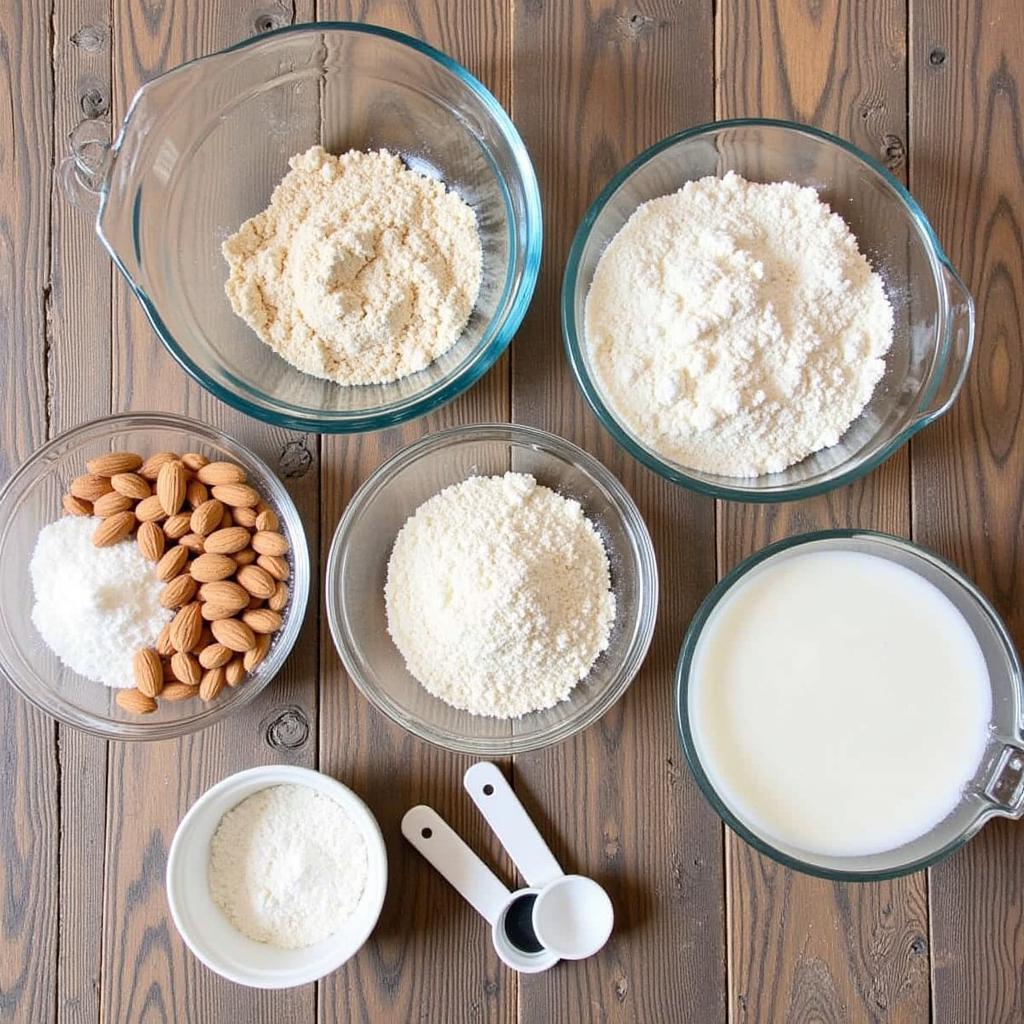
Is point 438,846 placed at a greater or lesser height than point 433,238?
lesser

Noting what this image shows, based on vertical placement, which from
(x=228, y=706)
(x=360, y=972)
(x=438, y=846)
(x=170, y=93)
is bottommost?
(x=360, y=972)

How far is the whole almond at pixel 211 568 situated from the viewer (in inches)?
37.7

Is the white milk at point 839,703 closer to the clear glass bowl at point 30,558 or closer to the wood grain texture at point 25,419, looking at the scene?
the clear glass bowl at point 30,558

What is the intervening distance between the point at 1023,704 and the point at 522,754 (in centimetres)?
53

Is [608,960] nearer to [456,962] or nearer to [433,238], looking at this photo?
[456,962]

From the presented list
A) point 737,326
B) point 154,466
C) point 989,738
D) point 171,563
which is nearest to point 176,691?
point 171,563

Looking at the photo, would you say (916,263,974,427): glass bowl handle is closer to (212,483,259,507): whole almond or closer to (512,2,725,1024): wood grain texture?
(512,2,725,1024): wood grain texture

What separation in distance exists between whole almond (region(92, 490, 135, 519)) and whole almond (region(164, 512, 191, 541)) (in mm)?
47

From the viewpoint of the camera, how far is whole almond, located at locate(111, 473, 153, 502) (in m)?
0.97

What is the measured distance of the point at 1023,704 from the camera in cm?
93

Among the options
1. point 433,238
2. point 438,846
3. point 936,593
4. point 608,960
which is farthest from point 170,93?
point 608,960

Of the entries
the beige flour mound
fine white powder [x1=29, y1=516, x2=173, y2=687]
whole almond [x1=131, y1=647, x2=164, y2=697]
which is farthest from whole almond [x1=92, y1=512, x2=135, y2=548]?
the beige flour mound

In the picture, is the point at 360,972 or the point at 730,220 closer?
the point at 730,220

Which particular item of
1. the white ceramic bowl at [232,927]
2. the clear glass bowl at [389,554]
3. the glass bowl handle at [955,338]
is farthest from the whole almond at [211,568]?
the glass bowl handle at [955,338]
